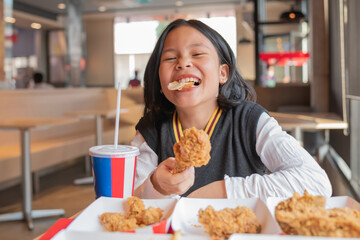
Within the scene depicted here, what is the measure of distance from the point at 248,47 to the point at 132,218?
46.0 feet

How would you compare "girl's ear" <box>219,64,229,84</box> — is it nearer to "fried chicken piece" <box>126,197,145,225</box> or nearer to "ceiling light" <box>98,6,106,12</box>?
"fried chicken piece" <box>126,197,145,225</box>

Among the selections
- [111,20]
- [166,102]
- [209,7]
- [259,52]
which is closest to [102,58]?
[111,20]

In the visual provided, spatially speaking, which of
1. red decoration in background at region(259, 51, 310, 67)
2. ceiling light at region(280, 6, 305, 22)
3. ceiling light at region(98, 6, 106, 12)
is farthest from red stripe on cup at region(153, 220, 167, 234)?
ceiling light at region(98, 6, 106, 12)

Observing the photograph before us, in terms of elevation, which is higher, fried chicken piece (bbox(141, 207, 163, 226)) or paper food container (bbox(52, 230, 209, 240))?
paper food container (bbox(52, 230, 209, 240))

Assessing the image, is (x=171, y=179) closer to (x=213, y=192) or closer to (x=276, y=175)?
(x=213, y=192)

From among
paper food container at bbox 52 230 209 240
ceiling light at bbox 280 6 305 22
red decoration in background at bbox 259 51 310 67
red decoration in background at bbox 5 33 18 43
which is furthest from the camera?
red decoration in background at bbox 5 33 18 43

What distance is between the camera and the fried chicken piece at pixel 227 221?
2.01 feet

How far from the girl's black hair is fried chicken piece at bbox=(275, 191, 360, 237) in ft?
2.43

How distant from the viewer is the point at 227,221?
624 millimetres

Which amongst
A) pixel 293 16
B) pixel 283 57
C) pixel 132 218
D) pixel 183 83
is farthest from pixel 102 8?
pixel 132 218

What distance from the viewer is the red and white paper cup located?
0.88 metres

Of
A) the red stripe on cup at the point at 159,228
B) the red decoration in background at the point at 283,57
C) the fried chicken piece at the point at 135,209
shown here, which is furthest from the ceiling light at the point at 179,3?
the red stripe on cup at the point at 159,228

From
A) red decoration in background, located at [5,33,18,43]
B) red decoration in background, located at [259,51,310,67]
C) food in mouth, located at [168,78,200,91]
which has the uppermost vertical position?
red decoration in background, located at [5,33,18,43]

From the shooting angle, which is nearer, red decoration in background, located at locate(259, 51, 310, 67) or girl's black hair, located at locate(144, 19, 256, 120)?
girl's black hair, located at locate(144, 19, 256, 120)
